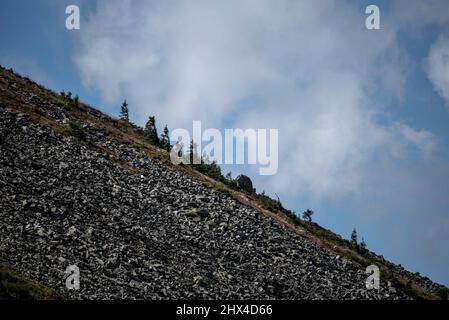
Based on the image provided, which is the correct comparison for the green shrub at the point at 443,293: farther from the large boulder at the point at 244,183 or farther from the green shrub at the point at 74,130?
the green shrub at the point at 74,130

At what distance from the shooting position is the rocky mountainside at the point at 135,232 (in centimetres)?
2753

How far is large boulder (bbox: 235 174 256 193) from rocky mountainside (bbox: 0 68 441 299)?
23.7 feet

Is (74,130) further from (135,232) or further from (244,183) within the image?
(135,232)

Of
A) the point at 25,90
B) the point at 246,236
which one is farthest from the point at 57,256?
the point at 25,90

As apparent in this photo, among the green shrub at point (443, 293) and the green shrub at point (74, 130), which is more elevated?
the green shrub at point (74, 130)

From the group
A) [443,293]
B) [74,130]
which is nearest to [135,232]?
[74,130]

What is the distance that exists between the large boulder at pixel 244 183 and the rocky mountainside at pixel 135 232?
723 cm

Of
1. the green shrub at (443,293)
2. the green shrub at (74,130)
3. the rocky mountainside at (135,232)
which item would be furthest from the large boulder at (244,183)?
the green shrub at (443,293)

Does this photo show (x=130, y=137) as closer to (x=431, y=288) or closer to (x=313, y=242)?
(x=313, y=242)

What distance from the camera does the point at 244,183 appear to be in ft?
200

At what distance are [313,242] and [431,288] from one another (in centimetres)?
1511

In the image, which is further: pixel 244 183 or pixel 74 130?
pixel 244 183

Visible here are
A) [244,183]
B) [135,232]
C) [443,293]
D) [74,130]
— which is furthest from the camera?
[244,183]

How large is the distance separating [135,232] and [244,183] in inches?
1119
